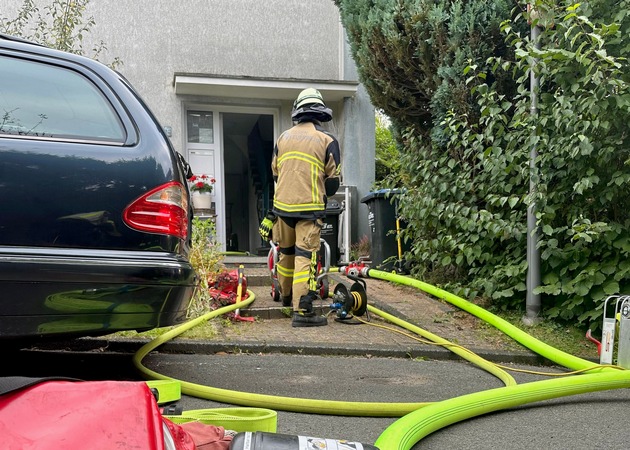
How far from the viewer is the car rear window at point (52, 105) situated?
2320 mm

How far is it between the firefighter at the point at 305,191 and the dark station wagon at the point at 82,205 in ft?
6.42

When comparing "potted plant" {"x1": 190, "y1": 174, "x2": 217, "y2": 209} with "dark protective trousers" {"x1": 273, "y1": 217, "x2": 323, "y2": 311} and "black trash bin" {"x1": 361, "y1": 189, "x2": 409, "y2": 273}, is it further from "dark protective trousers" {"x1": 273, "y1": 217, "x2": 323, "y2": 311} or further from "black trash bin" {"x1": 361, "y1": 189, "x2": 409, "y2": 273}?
"dark protective trousers" {"x1": 273, "y1": 217, "x2": 323, "y2": 311}

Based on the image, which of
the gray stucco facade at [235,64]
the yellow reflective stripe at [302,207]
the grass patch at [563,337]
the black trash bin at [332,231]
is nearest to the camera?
the grass patch at [563,337]

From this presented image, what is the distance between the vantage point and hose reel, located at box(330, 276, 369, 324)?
470 centimetres

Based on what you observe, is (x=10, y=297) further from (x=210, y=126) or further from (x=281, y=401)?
(x=210, y=126)

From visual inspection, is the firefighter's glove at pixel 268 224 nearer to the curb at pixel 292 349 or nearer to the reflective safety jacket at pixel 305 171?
the reflective safety jacket at pixel 305 171

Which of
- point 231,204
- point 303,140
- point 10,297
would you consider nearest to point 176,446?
point 10,297

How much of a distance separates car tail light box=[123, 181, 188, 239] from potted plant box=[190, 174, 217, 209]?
642cm

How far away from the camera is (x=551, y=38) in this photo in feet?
13.3

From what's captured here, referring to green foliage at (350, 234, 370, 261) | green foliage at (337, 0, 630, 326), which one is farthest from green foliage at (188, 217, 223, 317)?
green foliage at (350, 234, 370, 261)

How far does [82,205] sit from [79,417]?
1.34 meters

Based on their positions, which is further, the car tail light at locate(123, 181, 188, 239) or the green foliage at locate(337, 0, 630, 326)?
the green foliage at locate(337, 0, 630, 326)

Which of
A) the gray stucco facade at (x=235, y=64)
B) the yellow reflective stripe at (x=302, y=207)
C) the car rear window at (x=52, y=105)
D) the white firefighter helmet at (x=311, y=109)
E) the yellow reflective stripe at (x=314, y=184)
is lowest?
the yellow reflective stripe at (x=302, y=207)

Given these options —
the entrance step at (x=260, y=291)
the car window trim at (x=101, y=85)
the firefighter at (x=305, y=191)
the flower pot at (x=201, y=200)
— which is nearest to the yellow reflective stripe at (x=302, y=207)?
the firefighter at (x=305, y=191)
